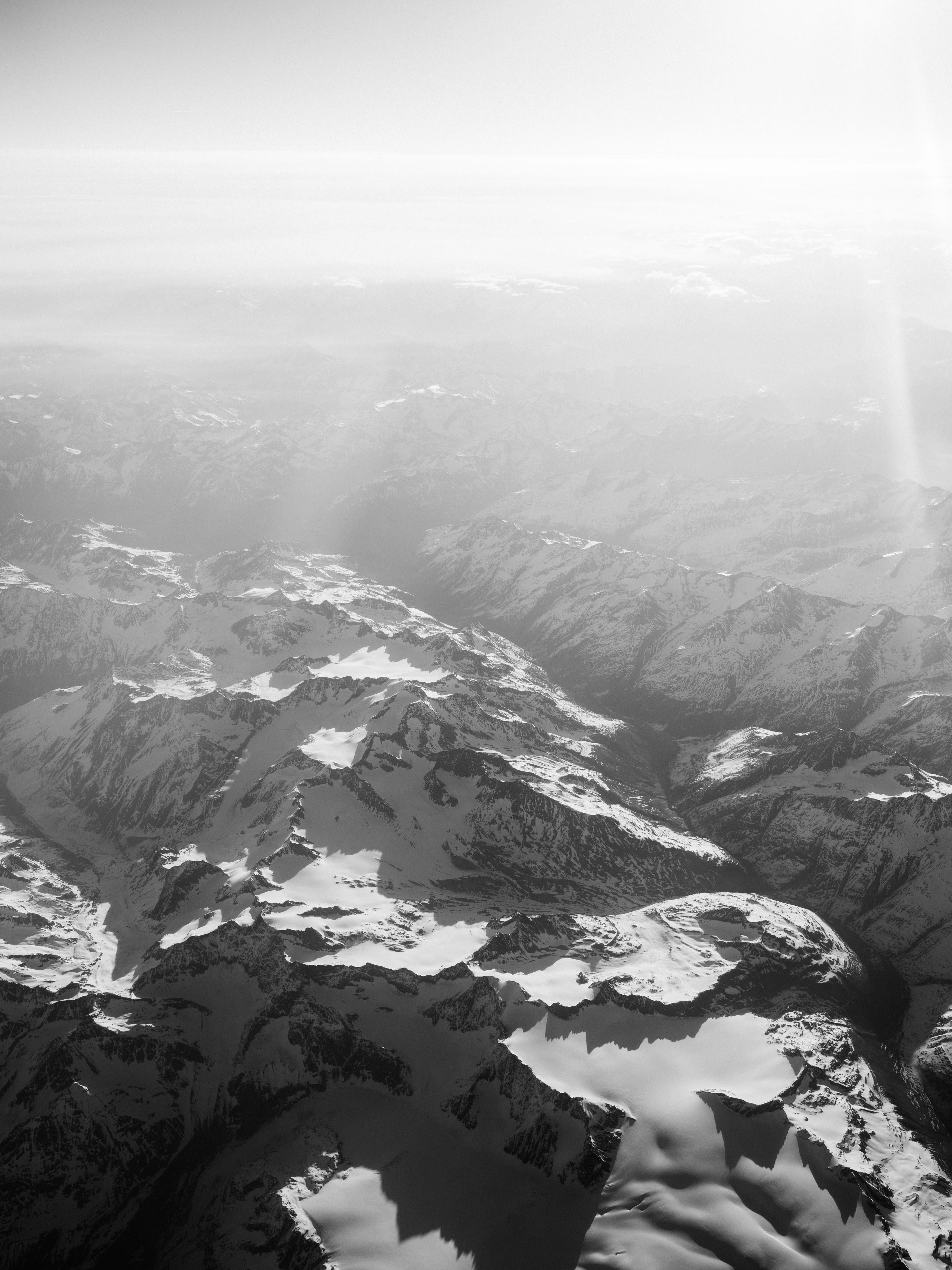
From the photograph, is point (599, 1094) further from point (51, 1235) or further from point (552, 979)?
point (51, 1235)

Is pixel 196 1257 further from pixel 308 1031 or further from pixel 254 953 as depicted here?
pixel 254 953

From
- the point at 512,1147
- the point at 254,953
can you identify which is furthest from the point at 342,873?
the point at 512,1147

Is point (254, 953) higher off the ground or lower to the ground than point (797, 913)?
higher

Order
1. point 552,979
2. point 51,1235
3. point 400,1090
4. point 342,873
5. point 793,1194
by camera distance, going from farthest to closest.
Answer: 1. point 342,873
2. point 552,979
3. point 400,1090
4. point 51,1235
5. point 793,1194

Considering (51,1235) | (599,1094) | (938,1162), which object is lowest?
(51,1235)

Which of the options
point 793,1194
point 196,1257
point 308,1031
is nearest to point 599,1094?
point 793,1194

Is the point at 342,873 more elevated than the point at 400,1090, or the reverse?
the point at 342,873

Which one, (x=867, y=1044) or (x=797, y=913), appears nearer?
(x=867, y=1044)

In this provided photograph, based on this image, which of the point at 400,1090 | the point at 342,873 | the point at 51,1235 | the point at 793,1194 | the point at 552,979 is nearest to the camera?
the point at 793,1194

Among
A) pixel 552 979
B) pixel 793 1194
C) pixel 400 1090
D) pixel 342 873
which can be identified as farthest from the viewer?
pixel 342 873
